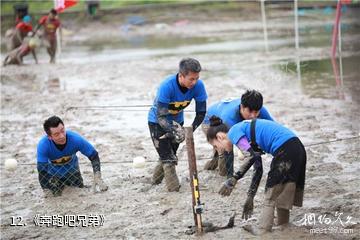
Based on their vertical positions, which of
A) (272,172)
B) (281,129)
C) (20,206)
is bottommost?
(20,206)

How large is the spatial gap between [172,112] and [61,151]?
1446 millimetres

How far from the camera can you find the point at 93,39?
27750 millimetres

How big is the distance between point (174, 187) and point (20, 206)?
1.87 meters

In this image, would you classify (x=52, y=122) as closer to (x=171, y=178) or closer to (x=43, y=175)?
(x=43, y=175)

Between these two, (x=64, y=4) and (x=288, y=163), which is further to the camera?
(x=64, y=4)

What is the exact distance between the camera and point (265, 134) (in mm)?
6191

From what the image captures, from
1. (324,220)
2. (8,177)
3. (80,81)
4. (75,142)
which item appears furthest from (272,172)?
(80,81)

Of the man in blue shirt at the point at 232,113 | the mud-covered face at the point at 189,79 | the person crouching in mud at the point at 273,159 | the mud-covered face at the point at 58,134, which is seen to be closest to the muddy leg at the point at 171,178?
the man in blue shirt at the point at 232,113

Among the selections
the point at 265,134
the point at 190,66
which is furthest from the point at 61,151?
the point at 265,134

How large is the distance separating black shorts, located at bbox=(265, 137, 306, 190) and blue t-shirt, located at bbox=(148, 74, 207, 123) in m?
1.87

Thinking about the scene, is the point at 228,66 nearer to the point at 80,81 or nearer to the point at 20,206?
the point at 80,81

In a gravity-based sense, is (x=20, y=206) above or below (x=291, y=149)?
below

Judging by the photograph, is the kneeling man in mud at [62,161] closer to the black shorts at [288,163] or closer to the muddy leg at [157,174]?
the muddy leg at [157,174]

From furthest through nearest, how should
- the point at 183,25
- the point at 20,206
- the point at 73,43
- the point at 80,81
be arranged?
the point at 183,25 → the point at 73,43 → the point at 80,81 → the point at 20,206
